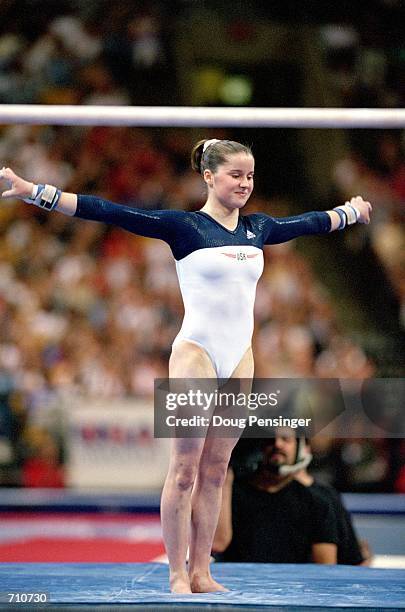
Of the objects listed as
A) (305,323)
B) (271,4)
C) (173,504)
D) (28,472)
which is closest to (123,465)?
(28,472)

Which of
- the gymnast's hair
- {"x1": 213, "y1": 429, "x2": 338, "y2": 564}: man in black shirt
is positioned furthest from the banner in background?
the gymnast's hair

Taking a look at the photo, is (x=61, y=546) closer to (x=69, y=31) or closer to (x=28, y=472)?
(x=28, y=472)

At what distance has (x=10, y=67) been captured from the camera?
909cm

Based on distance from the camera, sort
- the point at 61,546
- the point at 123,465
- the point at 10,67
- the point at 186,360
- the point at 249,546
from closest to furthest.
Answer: the point at 186,360, the point at 249,546, the point at 61,546, the point at 123,465, the point at 10,67

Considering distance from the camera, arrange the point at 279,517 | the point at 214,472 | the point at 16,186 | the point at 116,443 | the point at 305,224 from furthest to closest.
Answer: the point at 116,443 < the point at 279,517 < the point at 305,224 < the point at 214,472 < the point at 16,186

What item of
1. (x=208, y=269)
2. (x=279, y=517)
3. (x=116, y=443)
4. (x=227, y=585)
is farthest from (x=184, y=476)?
(x=116, y=443)

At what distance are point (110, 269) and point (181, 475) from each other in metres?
5.06

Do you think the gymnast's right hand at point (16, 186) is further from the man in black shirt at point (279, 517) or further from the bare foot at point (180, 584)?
the man in black shirt at point (279, 517)

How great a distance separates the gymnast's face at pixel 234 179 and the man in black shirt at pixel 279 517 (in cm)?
137

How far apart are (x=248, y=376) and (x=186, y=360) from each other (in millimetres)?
232

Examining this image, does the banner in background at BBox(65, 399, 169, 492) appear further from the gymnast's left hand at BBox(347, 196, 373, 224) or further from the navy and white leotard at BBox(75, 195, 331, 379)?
the navy and white leotard at BBox(75, 195, 331, 379)

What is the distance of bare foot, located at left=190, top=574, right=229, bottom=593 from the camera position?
3092mm

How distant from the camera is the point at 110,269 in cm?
791

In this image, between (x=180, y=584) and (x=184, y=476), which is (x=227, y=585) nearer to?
(x=180, y=584)
